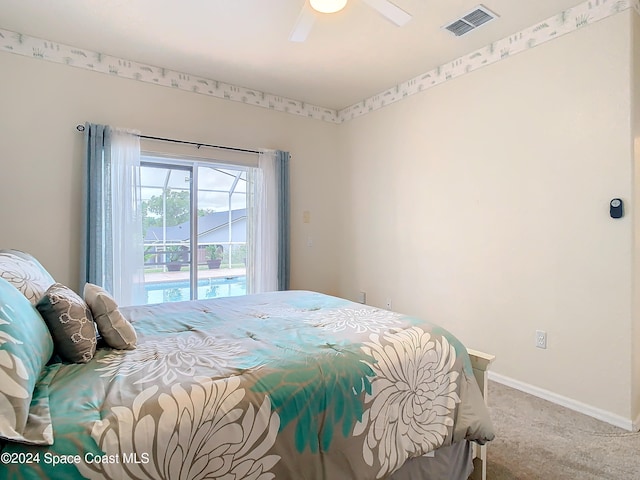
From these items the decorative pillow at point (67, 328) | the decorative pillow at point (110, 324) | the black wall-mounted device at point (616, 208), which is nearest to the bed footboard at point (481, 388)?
the black wall-mounted device at point (616, 208)

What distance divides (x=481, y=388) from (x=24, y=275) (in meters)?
2.01

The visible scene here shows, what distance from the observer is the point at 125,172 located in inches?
116

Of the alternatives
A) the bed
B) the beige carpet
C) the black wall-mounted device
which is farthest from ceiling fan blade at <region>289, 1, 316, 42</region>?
the beige carpet

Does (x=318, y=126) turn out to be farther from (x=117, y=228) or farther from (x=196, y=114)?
(x=117, y=228)

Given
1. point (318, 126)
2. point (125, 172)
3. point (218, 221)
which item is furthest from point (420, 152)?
point (125, 172)

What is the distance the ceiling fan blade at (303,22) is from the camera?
186 centimetres

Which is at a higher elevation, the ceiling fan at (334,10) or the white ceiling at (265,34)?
the white ceiling at (265,34)

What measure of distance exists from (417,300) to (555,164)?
163 centimetres

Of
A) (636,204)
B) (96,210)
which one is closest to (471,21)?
(636,204)

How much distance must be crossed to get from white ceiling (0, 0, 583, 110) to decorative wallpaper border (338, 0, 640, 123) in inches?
2.2

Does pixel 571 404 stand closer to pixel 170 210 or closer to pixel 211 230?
pixel 211 230

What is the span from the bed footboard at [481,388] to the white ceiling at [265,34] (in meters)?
2.12

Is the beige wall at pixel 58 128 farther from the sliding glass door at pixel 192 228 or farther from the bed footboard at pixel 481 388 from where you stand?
the bed footboard at pixel 481 388

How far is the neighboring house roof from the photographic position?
11.0ft
